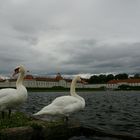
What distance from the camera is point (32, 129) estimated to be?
41.7ft

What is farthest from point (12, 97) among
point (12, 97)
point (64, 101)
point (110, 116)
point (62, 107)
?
point (110, 116)

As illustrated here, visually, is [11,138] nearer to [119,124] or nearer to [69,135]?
[69,135]

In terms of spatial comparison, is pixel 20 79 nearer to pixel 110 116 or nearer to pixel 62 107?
pixel 62 107

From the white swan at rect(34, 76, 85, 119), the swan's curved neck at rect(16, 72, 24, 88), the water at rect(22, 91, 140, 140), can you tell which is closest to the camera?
the white swan at rect(34, 76, 85, 119)

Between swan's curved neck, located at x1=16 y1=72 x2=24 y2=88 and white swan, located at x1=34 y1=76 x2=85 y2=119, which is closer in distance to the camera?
white swan, located at x1=34 y1=76 x2=85 y2=119

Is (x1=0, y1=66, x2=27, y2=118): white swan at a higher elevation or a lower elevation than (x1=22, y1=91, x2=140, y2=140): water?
higher

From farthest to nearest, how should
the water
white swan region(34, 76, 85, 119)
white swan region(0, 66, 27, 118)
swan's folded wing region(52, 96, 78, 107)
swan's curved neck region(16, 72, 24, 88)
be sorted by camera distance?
1. the water
2. swan's curved neck region(16, 72, 24, 88)
3. swan's folded wing region(52, 96, 78, 107)
4. white swan region(34, 76, 85, 119)
5. white swan region(0, 66, 27, 118)

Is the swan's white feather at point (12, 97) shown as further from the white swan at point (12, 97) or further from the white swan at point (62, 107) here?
the white swan at point (62, 107)

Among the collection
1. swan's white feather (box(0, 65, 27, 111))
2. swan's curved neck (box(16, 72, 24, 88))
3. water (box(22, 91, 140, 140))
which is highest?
swan's curved neck (box(16, 72, 24, 88))

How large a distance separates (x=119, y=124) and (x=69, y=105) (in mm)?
6208

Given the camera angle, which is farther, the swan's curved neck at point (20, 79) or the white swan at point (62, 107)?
the swan's curved neck at point (20, 79)

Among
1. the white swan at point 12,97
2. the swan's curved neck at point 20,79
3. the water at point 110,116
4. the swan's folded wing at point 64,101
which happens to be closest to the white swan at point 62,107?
the swan's folded wing at point 64,101

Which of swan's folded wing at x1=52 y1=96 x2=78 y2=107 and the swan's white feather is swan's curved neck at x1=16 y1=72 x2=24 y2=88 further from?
swan's folded wing at x1=52 y1=96 x2=78 y2=107

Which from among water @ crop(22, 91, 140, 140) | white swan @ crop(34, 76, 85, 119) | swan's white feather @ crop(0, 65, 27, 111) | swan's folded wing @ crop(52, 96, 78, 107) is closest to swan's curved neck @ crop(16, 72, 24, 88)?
swan's white feather @ crop(0, 65, 27, 111)
